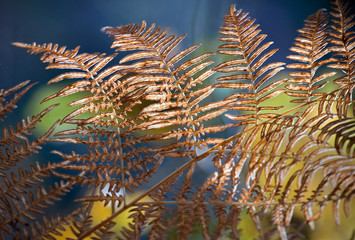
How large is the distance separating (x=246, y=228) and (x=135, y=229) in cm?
27

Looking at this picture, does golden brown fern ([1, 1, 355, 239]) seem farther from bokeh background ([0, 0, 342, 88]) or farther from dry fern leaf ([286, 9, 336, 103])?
bokeh background ([0, 0, 342, 88])

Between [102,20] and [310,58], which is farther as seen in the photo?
[102,20]

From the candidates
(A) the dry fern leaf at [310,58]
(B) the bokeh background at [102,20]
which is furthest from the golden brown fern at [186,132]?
(B) the bokeh background at [102,20]

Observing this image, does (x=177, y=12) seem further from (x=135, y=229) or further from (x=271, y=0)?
(x=135, y=229)

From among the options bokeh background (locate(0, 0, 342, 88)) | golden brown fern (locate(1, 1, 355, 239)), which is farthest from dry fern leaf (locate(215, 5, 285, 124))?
bokeh background (locate(0, 0, 342, 88))

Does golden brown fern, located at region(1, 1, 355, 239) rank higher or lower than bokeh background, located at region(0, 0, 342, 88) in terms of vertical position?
lower

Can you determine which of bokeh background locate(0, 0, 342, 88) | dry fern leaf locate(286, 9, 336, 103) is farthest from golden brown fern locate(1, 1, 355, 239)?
bokeh background locate(0, 0, 342, 88)

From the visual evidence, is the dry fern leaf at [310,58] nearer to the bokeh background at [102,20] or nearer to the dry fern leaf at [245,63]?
the dry fern leaf at [245,63]

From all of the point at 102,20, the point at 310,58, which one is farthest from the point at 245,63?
the point at 102,20

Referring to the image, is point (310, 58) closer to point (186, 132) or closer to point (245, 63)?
point (245, 63)

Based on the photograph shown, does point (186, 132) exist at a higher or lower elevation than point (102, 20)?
lower

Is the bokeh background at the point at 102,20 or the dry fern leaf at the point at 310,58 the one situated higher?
the bokeh background at the point at 102,20

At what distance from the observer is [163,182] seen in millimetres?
491

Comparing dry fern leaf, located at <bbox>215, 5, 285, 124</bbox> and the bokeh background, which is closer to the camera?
dry fern leaf, located at <bbox>215, 5, 285, 124</bbox>
